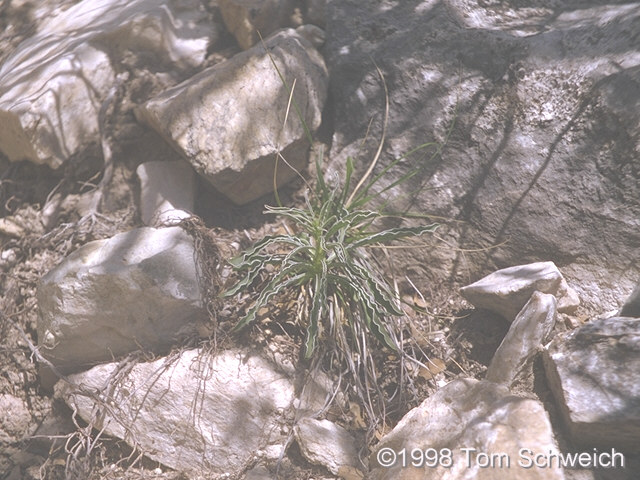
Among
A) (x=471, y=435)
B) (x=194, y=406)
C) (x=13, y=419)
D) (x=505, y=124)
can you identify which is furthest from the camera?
(x=505, y=124)

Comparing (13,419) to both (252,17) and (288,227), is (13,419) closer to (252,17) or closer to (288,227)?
(288,227)

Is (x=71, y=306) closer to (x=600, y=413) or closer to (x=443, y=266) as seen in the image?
(x=443, y=266)

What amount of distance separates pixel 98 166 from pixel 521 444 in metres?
2.02

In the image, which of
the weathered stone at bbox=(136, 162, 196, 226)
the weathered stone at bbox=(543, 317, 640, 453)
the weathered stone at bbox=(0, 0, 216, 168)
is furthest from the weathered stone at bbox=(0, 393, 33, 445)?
the weathered stone at bbox=(543, 317, 640, 453)

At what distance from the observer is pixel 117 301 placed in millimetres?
2205

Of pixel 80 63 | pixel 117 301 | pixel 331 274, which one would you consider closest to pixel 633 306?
pixel 331 274

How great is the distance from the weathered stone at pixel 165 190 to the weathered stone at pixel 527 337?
1.34 metres

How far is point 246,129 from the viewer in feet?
8.21

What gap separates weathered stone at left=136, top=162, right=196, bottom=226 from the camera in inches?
98.8

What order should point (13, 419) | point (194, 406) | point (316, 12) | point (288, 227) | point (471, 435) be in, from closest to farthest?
point (471, 435) < point (194, 406) < point (13, 419) < point (288, 227) < point (316, 12)

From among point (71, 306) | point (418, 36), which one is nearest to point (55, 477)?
point (71, 306)

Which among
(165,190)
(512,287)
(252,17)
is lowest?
(512,287)

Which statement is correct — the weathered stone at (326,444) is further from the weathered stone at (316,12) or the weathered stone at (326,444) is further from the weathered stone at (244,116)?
the weathered stone at (316,12)

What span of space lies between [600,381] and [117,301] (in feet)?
5.37
